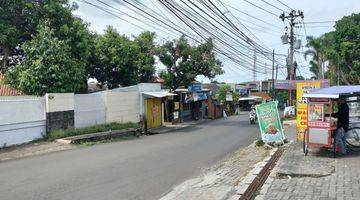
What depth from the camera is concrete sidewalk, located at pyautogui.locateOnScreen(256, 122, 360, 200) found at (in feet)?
30.4

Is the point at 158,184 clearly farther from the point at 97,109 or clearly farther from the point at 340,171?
the point at 97,109

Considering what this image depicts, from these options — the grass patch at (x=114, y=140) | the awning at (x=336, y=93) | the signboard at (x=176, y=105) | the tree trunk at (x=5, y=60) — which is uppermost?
the tree trunk at (x=5, y=60)

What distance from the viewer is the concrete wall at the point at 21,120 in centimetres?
1967

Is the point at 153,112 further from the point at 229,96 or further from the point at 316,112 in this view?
the point at 229,96

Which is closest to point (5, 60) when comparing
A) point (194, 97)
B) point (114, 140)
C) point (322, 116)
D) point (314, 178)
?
point (114, 140)

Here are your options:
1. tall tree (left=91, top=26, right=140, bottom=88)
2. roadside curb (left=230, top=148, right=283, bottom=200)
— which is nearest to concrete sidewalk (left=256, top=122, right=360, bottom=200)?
roadside curb (left=230, top=148, right=283, bottom=200)

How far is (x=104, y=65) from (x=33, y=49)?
1145 centimetres

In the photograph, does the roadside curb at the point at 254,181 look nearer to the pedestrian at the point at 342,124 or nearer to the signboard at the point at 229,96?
the pedestrian at the point at 342,124

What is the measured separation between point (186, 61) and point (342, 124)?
98.5ft

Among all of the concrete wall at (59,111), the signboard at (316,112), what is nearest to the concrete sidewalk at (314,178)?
the signboard at (316,112)

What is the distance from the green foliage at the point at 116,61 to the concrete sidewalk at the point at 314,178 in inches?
896

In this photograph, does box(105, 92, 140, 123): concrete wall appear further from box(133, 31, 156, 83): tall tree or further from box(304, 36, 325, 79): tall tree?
box(304, 36, 325, 79): tall tree

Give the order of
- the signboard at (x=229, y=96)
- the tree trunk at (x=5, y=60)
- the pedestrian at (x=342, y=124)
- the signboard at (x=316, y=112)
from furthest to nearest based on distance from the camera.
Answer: the signboard at (x=229, y=96) < the tree trunk at (x=5, y=60) < the signboard at (x=316, y=112) < the pedestrian at (x=342, y=124)

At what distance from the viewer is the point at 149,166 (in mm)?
14406
